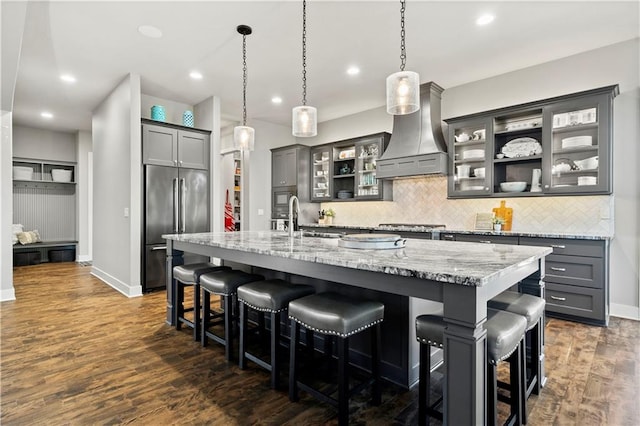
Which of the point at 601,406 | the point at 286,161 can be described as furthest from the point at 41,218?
the point at 601,406

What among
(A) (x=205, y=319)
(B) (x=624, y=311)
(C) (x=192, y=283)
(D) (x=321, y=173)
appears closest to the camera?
(A) (x=205, y=319)

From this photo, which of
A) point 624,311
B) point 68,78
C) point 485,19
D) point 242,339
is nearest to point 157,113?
point 68,78

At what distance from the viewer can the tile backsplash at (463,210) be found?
12.3 feet

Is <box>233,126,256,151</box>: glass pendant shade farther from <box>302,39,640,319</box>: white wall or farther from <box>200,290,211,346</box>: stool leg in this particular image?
<box>302,39,640,319</box>: white wall

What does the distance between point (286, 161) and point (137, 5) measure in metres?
3.81

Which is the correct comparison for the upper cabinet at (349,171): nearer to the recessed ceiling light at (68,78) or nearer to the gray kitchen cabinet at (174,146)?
the gray kitchen cabinet at (174,146)

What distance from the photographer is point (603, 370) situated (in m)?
2.35

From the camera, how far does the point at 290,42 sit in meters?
3.66

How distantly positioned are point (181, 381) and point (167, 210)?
3161 mm

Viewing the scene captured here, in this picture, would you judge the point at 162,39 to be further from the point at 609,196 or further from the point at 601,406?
the point at 609,196

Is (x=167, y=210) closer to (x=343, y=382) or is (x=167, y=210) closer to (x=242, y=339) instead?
(x=242, y=339)

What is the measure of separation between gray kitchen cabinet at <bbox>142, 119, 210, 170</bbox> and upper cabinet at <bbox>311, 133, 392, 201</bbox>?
6.96 ft

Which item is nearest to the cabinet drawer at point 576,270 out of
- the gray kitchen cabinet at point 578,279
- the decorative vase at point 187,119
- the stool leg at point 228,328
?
the gray kitchen cabinet at point 578,279

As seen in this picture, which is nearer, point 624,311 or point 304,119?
point 304,119
